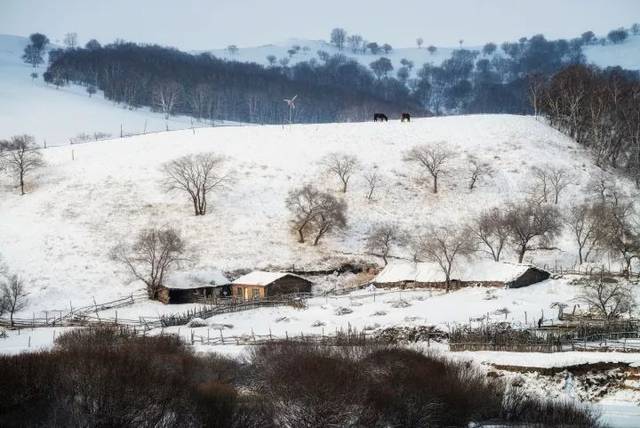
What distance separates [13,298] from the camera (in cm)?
5594

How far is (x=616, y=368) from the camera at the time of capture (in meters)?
32.6

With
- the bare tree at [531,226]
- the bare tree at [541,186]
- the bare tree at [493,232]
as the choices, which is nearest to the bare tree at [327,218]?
the bare tree at [493,232]

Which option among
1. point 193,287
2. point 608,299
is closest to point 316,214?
point 193,287

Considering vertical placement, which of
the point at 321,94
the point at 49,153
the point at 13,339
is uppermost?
the point at 321,94

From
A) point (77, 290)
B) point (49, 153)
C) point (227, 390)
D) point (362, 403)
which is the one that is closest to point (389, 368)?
point (362, 403)

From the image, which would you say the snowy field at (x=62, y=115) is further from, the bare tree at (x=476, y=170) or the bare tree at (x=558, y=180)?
the bare tree at (x=558, y=180)

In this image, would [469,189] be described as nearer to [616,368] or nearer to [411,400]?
[616,368]

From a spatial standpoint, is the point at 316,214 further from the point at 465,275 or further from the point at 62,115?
the point at 62,115

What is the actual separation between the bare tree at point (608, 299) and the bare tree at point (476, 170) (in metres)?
36.2

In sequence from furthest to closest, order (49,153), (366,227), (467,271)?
1. (49,153)
2. (366,227)
3. (467,271)

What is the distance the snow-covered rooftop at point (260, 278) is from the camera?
197 ft

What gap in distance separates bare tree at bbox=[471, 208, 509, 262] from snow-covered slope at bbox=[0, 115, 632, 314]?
4804 mm

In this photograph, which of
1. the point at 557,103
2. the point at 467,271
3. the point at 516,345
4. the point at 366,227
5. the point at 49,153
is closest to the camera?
the point at 516,345

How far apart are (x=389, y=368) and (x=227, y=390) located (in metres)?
8.02
